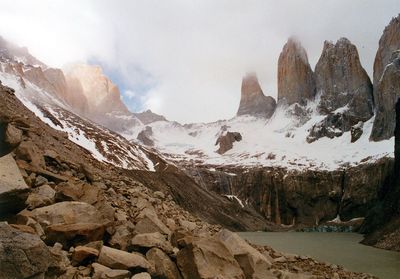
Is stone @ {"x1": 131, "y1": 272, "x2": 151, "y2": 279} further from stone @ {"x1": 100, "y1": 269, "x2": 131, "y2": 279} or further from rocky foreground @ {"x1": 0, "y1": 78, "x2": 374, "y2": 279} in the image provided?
stone @ {"x1": 100, "y1": 269, "x2": 131, "y2": 279}

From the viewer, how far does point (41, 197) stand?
38.9ft

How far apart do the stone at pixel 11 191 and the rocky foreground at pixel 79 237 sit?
0.02 meters

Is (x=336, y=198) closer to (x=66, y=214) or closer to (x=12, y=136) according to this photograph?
(x=66, y=214)

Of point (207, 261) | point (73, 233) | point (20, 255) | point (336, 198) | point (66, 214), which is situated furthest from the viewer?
point (336, 198)

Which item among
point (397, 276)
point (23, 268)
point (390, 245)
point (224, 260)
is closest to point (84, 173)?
point (224, 260)

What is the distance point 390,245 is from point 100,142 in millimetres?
108014

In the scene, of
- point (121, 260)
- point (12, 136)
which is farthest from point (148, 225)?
point (12, 136)

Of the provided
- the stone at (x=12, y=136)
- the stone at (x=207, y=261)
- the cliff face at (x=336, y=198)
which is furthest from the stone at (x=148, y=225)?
the cliff face at (x=336, y=198)

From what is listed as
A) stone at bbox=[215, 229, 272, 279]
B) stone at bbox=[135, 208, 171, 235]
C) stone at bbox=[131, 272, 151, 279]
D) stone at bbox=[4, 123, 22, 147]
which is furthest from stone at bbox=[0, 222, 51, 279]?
stone at bbox=[215, 229, 272, 279]

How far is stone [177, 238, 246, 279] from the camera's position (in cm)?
1190

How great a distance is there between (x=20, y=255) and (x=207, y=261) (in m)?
5.65

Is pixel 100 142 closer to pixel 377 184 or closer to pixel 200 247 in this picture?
pixel 377 184

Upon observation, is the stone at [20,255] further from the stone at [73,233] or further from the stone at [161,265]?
the stone at [161,265]

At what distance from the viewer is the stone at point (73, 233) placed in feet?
34.7
